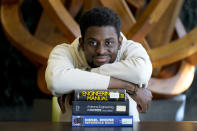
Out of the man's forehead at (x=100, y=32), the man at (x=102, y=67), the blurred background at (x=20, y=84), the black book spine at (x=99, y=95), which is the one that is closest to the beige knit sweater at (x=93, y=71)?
the man at (x=102, y=67)

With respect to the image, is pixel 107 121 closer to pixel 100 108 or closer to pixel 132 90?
pixel 100 108

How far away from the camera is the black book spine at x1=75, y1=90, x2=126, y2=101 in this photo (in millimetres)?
829

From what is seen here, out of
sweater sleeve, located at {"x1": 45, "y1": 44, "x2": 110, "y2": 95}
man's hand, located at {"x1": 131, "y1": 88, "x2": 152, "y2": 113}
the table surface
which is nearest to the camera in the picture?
the table surface

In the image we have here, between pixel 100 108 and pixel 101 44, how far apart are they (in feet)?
1.07

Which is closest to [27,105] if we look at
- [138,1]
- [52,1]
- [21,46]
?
[21,46]

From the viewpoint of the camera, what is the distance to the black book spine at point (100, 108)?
82 cm

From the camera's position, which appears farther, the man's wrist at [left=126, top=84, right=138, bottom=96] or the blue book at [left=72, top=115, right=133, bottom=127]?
the man's wrist at [left=126, top=84, right=138, bottom=96]

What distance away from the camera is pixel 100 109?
823mm

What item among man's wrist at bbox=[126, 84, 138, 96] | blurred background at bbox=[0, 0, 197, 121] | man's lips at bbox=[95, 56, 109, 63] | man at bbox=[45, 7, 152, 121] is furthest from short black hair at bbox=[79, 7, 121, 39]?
blurred background at bbox=[0, 0, 197, 121]

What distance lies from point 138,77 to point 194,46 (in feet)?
3.85

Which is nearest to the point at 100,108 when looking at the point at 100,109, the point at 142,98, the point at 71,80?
the point at 100,109

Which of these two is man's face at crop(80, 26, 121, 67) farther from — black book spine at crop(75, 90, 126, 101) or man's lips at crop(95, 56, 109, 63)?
black book spine at crop(75, 90, 126, 101)

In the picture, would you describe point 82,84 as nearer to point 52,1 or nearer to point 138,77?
point 138,77

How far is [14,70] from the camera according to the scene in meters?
2.68
